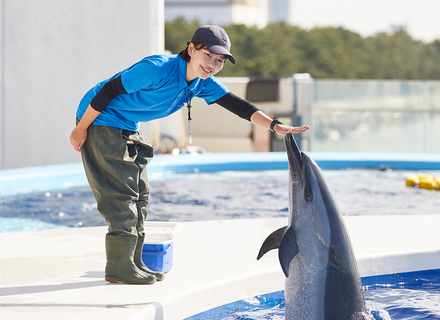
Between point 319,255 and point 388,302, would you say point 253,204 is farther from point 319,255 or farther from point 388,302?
point 319,255

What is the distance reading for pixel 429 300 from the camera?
169 inches

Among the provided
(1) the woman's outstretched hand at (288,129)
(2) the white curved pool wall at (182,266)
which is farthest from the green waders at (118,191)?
(1) the woman's outstretched hand at (288,129)

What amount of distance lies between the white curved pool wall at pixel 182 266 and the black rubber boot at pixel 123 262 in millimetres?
49

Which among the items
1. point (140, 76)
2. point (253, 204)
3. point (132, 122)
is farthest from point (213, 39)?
point (253, 204)

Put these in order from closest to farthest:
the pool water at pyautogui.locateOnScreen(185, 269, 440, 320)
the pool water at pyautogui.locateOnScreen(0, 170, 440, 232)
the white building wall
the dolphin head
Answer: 1. the dolphin head
2. the pool water at pyautogui.locateOnScreen(185, 269, 440, 320)
3. the pool water at pyautogui.locateOnScreen(0, 170, 440, 232)
4. the white building wall

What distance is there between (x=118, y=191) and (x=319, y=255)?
115 cm

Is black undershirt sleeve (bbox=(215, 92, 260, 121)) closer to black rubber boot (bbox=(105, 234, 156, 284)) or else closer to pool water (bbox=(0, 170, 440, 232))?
black rubber boot (bbox=(105, 234, 156, 284))

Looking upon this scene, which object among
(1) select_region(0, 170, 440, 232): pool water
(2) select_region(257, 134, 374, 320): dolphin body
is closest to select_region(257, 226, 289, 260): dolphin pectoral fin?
(2) select_region(257, 134, 374, 320): dolphin body

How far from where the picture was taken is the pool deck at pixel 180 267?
3430mm

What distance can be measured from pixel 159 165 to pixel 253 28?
4604cm

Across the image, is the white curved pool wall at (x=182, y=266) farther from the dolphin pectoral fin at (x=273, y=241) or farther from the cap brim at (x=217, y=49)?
the cap brim at (x=217, y=49)

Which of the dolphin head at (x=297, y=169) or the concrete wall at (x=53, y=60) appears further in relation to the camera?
the concrete wall at (x=53, y=60)

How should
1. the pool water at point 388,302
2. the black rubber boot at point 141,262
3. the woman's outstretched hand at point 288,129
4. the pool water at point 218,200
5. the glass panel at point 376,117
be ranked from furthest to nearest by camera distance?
the glass panel at point 376,117 → the pool water at point 218,200 → the pool water at point 388,302 → the black rubber boot at point 141,262 → the woman's outstretched hand at point 288,129

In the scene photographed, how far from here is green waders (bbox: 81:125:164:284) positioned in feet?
11.9
